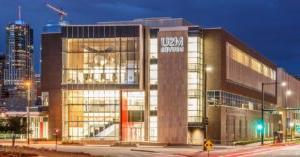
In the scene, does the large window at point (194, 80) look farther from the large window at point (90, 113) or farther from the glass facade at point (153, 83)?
the large window at point (90, 113)

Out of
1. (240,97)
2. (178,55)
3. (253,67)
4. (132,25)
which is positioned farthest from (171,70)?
(253,67)

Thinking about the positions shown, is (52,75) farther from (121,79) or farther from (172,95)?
(172,95)

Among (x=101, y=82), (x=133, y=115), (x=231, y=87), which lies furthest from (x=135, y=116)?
(x=231, y=87)

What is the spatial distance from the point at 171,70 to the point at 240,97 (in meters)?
23.3

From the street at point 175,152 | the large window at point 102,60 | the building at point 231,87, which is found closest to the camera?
the street at point 175,152

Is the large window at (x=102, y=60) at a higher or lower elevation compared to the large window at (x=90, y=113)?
higher

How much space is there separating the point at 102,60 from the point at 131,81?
5204mm

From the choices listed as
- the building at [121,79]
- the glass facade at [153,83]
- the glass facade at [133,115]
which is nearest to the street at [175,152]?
the building at [121,79]

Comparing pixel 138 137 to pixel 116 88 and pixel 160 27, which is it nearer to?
pixel 116 88

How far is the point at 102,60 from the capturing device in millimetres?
104125

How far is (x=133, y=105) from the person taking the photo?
104188 mm

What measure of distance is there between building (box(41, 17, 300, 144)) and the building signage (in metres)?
0.14

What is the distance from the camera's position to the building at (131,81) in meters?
102

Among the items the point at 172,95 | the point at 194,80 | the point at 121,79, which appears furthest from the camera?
the point at 121,79
